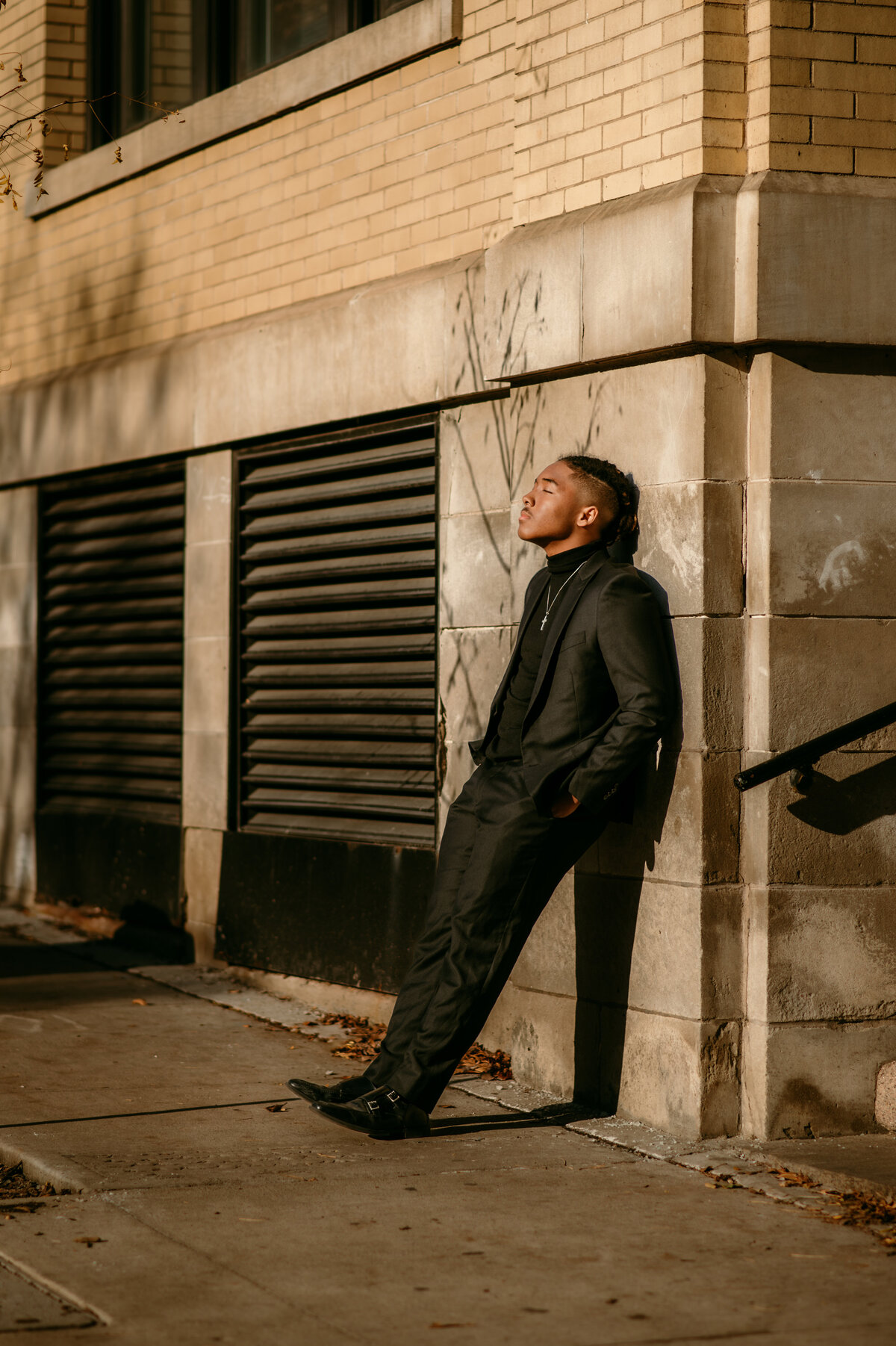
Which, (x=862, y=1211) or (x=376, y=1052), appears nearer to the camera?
(x=862, y=1211)

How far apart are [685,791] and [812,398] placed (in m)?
1.31

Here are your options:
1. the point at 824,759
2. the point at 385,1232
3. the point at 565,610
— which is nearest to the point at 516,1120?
the point at 385,1232

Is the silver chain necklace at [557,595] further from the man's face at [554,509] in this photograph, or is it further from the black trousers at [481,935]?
the black trousers at [481,935]

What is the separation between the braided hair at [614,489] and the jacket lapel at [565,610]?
0.09 meters

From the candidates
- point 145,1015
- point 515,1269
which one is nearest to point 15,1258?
point 515,1269

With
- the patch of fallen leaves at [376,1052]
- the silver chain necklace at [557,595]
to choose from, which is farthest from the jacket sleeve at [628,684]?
the patch of fallen leaves at [376,1052]

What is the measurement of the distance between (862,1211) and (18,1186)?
7.88ft

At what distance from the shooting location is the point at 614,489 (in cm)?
586

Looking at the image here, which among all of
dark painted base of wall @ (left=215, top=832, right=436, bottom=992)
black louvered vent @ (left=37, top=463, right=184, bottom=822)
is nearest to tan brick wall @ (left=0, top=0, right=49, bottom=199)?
black louvered vent @ (left=37, top=463, right=184, bottom=822)

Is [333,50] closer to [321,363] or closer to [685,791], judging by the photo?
[321,363]

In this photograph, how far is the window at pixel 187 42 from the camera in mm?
8570

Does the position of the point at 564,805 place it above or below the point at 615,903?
above

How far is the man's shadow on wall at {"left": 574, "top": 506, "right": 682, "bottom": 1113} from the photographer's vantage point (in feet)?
18.9

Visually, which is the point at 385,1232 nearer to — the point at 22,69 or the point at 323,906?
the point at 323,906
